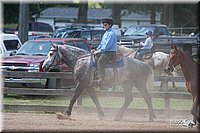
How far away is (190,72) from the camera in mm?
14695

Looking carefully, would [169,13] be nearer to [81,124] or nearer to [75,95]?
[75,95]

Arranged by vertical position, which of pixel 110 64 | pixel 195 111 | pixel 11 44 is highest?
pixel 11 44

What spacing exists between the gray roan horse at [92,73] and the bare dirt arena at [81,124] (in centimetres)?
49

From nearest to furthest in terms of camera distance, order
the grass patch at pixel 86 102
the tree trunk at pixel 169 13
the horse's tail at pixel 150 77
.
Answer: the horse's tail at pixel 150 77, the grass patch at pixel 86 102, the tree trunk at pixel 169 13

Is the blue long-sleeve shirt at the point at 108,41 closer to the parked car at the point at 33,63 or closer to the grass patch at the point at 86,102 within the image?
the grass patch at the point at 86,102

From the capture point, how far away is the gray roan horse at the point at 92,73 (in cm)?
1552

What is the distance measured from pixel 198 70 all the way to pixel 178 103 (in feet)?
16.2

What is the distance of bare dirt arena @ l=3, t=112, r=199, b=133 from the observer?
1304 cm

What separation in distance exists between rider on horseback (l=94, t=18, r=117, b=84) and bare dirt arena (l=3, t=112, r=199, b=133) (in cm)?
137

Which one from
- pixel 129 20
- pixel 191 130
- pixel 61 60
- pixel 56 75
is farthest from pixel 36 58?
pixel 129 20

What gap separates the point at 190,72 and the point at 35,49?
8.21 metres

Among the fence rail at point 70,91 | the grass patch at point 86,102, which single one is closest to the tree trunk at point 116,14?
the grass patch at point 86,102

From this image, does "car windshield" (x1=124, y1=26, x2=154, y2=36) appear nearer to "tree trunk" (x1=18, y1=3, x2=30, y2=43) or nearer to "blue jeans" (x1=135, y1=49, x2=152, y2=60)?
"tree trunk" (x1=18, y1=3, x2=30, y2=43)

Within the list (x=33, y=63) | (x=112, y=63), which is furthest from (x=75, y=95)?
(x=33, y=63)
